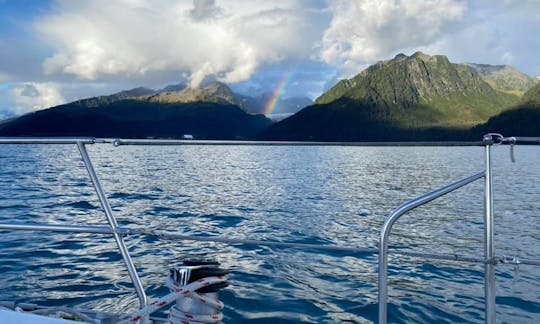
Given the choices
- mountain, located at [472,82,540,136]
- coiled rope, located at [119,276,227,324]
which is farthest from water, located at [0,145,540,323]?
mountain, located at [472,82,540,136]

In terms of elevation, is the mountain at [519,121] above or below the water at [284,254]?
above

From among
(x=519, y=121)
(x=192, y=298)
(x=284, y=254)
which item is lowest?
(x=284, y=254)

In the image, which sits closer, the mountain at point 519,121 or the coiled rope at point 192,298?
the coiled rope at point 192,298

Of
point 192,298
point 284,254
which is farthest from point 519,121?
point 192,298

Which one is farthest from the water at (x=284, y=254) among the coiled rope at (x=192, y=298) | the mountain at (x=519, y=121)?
the mountain at (x=519, y=121)

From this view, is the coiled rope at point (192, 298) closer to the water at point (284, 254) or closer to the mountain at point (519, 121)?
the water at point (284, 254)

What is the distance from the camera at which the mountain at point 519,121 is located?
7016 inches

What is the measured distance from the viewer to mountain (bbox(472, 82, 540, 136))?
17821 cm

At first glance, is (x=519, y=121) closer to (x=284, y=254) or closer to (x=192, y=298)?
(x=284, y=254)

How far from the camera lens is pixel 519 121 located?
186 metres

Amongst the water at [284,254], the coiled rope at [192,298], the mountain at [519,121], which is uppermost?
the mountain at [519,121]

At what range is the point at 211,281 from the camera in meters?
2.91

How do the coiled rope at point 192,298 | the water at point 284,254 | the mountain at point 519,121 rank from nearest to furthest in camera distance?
the coiled rope at point 192,298 < the water at point 284,254 < the mountain at point 519,121

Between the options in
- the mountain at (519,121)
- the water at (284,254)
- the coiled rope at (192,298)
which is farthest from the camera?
the mountain at (519,121)
